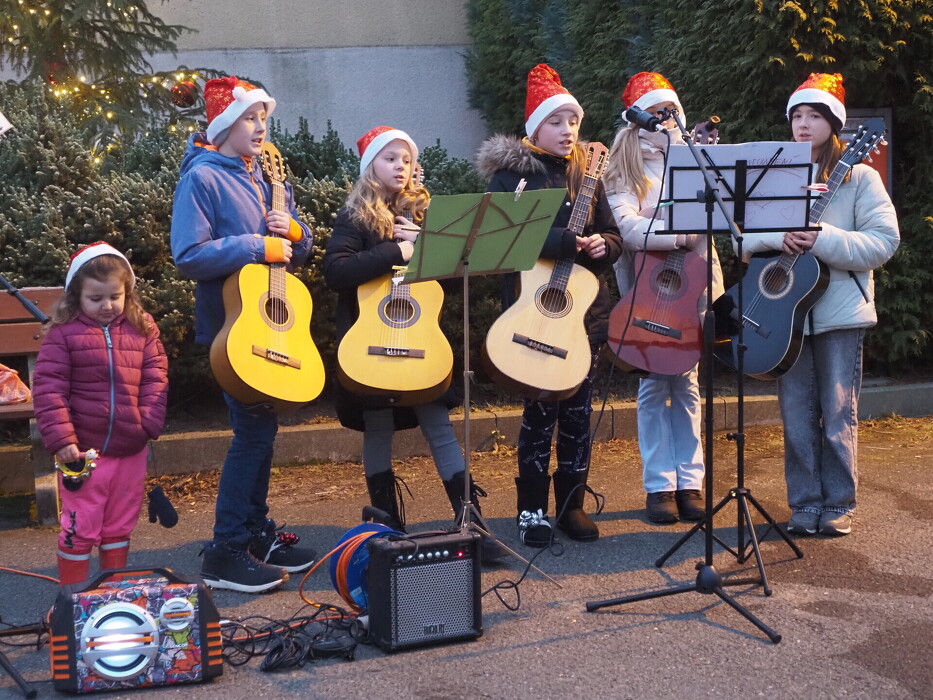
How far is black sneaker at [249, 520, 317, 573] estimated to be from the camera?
197 inches

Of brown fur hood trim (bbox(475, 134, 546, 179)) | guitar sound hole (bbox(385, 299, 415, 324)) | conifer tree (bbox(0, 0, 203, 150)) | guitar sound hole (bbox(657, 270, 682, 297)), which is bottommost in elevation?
guitar sound hole (bbox(385, 299, 415, 324))

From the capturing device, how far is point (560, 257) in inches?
201

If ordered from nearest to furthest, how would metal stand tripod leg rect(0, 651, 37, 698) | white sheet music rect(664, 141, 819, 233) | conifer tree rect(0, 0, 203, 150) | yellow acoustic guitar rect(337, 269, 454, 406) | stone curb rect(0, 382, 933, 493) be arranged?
metal stand tripod leg rect(0, 651, 37, 698) → white sheet music rect(664, 141, 819, 233) → yellow acoustic guitar rect(337, 269, 454, 406) → stone curb rect(0, 382, 933, 493) → conifer tree rect(0, 0, 203, 150)

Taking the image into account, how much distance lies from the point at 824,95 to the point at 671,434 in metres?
1.91

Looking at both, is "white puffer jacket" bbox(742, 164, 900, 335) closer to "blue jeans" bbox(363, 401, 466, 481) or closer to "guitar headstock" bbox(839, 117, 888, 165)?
"guitar headstock" bbox(839, 117, 888, 165)

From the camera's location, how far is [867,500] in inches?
233

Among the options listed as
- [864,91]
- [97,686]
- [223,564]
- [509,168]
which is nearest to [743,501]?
[509,168]

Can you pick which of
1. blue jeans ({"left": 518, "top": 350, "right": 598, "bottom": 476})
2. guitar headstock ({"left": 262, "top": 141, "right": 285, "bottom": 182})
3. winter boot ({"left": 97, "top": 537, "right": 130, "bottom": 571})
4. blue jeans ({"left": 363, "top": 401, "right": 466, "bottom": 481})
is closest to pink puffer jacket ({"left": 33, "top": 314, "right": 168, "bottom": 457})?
winter boot ({"left": 97, "top": 537, "right": 130, "bottom": 571})

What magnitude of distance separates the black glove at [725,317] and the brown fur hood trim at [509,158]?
1095 millimetres

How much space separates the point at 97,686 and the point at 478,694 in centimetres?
131

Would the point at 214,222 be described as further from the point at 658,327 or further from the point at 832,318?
the point at 832,318

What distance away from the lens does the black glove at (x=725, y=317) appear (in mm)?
5219

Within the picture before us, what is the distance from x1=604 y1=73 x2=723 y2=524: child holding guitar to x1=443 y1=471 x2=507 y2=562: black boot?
1.03 metres

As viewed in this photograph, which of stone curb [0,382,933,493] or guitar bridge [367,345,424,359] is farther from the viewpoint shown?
stone curb [0,382,933,493]
